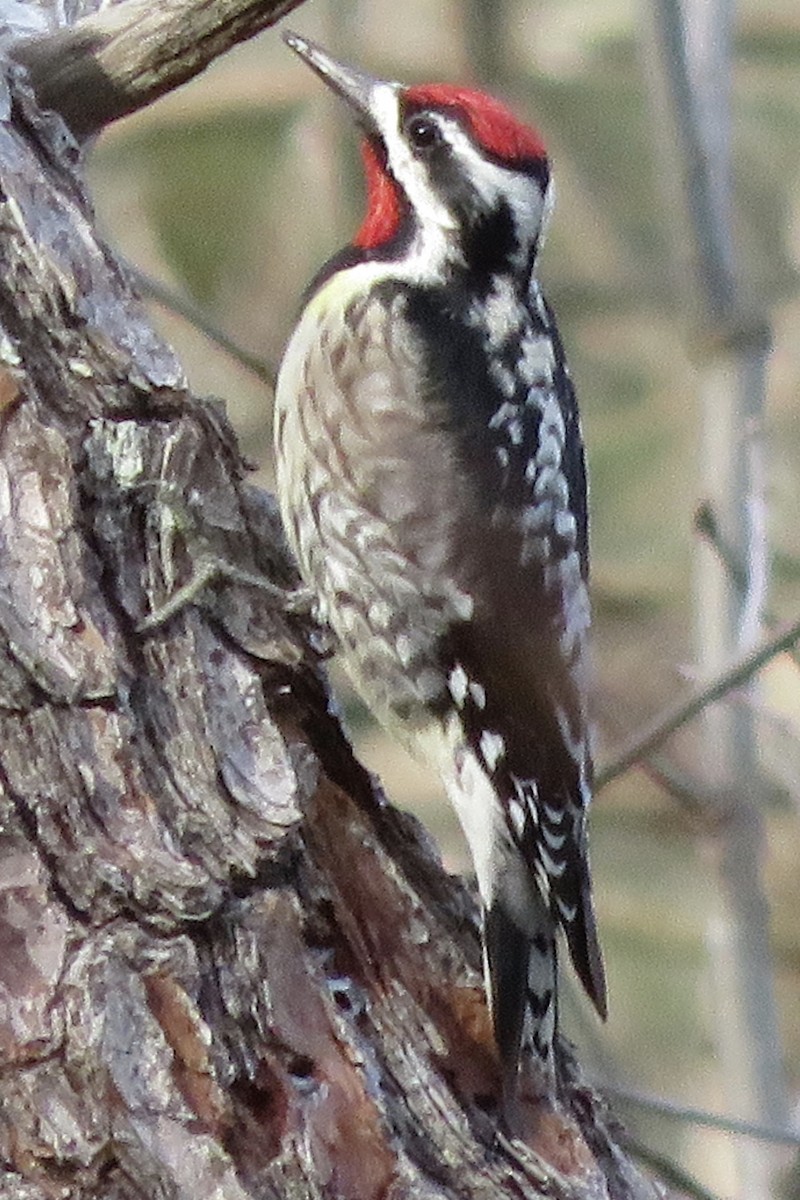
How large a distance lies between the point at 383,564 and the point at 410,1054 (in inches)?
32.9

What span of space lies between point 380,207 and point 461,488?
59 centimetres

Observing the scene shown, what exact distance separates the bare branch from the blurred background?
2.77 metres

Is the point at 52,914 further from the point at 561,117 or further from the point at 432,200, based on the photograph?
the point at 561,117

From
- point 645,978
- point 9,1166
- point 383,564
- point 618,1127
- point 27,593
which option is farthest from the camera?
point 645,978

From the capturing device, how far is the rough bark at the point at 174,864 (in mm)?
2064

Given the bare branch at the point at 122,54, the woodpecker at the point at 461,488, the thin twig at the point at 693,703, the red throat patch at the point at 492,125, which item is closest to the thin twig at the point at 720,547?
the thin twig at the point at 693,703

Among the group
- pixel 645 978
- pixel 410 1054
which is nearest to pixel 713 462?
pixel 410 1054

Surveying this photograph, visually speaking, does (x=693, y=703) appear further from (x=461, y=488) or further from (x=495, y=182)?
(x=495, y=182)

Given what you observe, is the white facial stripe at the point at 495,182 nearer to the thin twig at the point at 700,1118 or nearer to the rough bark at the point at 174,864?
the rough bark at the point at 174,864

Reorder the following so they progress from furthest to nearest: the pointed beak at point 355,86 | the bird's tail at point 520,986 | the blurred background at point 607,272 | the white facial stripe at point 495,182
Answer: the blurred background at point 607,272 < the pointed beak at point 355,86 < the white facial stripe at point 495,182 < the bird's tail at point 520,986

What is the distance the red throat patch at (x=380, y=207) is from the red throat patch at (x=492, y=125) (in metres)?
0.19

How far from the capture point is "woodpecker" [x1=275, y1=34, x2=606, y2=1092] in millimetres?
2760

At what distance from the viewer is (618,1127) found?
2541 millimetres

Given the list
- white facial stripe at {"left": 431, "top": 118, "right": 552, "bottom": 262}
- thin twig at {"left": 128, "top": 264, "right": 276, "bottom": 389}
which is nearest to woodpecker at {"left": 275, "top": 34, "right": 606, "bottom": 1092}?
white facial stripe at {"left": 431, "top": 118, "right": 552, "bottom": 262}
